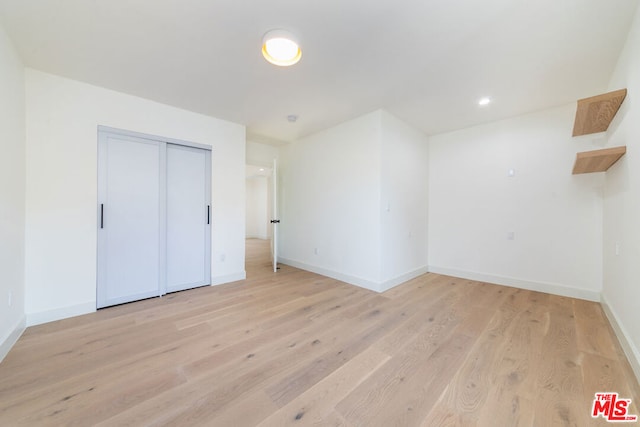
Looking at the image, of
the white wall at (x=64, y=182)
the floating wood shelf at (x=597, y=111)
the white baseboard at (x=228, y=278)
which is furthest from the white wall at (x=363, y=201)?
the white wall at (x=64, y=182)

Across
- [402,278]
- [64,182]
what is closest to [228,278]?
[64,182]

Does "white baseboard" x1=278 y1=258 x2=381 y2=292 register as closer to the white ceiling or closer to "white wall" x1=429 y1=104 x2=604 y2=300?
"white wall" x1=429 y1=104 x2=604 y2=300

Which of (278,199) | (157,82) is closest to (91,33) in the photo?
(157,82)

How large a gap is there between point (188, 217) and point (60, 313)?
62.6 inches

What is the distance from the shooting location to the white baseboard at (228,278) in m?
3.61

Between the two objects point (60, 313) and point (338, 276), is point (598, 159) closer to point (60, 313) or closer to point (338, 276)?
point (338, 276)

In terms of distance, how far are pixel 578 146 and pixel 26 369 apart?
5.91m

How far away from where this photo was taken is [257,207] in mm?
9688

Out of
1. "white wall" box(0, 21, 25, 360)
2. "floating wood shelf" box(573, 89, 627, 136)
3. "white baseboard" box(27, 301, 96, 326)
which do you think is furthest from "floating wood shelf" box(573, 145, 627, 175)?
Answer: "white baseboard" box(27, 301, 96, 326)

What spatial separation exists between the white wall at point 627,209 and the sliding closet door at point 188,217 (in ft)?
14.4

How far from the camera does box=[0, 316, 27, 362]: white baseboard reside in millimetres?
1817

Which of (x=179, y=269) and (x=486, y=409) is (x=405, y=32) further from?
(x=179, y=269)

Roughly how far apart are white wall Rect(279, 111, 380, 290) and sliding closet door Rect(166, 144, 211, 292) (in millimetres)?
1714

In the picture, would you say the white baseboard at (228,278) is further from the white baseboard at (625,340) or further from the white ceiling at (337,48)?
the white baseboard at (625,340)
